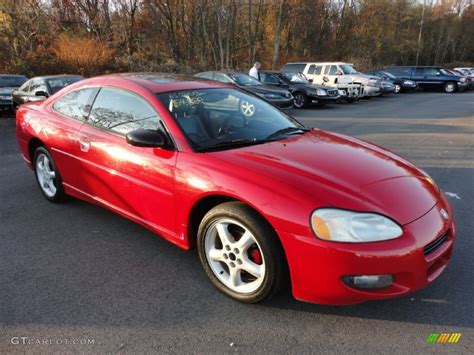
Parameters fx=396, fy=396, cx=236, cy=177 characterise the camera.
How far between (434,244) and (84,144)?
303 centimetres

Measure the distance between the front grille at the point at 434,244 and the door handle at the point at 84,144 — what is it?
290 centimetres

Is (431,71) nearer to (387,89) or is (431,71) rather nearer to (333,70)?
(387,89)

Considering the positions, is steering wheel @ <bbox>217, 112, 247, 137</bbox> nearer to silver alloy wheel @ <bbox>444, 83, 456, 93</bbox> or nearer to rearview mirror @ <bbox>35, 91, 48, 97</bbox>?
rearview mirror @ <bbox>35, 91, 48, 97</bbox>

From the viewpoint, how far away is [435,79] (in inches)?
994

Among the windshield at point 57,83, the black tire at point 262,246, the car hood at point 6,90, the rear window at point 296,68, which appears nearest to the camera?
the black tire at point 262,246

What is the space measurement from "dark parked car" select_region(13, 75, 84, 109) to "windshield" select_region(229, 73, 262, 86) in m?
5.27

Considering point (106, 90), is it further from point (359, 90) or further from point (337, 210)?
point (359, 90)

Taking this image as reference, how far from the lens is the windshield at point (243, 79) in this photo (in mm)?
13914

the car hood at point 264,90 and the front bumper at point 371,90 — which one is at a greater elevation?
the car hood at point 264,90

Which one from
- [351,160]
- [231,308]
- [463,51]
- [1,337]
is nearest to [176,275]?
[231,308]

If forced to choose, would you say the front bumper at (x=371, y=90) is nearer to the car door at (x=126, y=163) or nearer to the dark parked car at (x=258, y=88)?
the dark parked car at (x=258, y=88)

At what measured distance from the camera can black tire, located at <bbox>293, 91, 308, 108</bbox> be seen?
1552cm

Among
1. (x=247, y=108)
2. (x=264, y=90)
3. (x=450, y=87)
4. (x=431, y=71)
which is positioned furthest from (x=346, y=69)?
(x=247, y=108)

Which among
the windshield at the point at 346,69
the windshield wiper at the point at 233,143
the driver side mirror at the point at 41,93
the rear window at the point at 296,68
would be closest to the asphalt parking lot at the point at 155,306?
the windshield wiper at the point at 233,143
